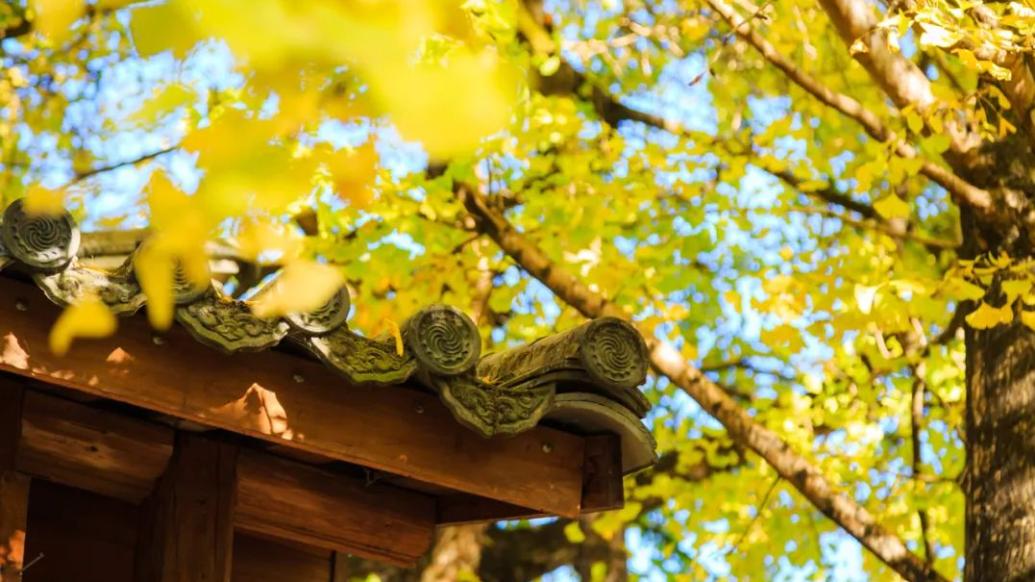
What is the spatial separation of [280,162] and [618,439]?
2.71 m

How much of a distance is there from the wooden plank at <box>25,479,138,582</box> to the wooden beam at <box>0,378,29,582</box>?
15.1 inches

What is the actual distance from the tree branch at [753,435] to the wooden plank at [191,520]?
95.7 inches

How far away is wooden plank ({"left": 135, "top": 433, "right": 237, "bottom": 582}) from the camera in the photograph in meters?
3.99

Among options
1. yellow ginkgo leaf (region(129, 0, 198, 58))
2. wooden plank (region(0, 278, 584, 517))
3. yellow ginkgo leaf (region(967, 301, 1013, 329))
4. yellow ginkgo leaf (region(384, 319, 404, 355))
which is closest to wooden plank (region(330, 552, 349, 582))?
wooden plank (region(0, 278, 584, 517))

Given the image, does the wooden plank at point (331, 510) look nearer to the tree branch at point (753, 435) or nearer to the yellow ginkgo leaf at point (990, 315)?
the tree branch at point (753, 435)

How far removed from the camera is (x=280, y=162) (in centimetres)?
177

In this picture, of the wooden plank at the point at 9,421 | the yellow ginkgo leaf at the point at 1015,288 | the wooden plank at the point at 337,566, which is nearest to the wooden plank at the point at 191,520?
the wooden plank at the point at 9,421

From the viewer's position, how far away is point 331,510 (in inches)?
174

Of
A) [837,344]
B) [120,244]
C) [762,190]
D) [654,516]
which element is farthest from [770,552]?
[120,244]

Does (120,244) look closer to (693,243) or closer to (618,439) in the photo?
(618,439)

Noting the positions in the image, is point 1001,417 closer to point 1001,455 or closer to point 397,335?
point 1001,455

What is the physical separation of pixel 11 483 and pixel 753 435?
335 cm

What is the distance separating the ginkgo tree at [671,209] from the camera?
5.89 ft

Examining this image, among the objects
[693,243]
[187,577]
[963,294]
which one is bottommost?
[187,577]
